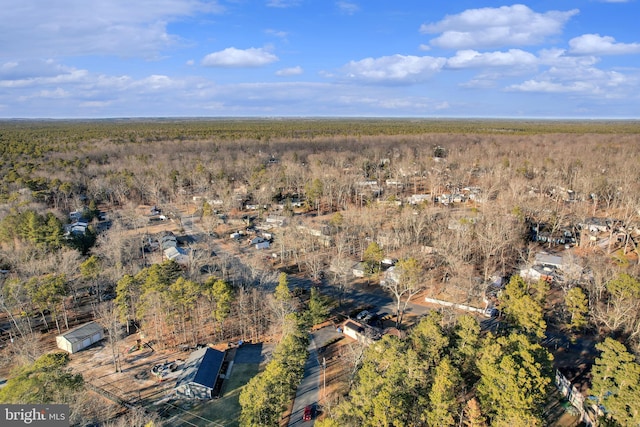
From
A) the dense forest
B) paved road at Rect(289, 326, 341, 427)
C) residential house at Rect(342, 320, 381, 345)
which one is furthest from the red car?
residential house at Rect(342, 320, 381, 345)

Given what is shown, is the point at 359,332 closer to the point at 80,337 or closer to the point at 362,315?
the point at 362,315

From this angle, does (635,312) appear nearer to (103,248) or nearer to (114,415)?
(114,415)

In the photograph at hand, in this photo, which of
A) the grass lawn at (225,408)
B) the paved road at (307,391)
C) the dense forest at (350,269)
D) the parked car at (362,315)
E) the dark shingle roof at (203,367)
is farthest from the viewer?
the parked car at (362,315)

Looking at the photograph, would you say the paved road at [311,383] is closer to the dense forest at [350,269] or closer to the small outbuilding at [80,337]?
the dense forest at [350,269]

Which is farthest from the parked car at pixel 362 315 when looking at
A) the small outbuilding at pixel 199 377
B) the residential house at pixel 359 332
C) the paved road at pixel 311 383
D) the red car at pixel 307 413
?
the small outbuilding at pixel 199 377

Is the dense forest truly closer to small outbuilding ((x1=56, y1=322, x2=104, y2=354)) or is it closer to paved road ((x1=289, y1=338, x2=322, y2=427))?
small outbuilding ((x1=56, y1=322, x2=104, y2=354))
